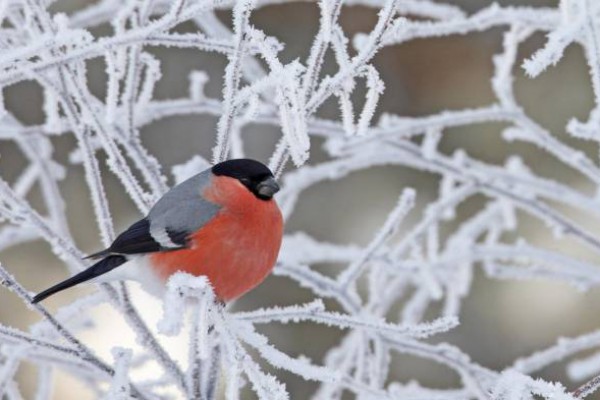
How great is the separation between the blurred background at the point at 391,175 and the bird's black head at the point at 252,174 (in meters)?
3.39

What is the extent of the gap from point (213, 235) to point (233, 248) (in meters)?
0.07

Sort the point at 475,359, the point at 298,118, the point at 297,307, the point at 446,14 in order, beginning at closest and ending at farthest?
the point at 298,118 → the point at 297,307 → the point at 446,14 → the point at 475,359

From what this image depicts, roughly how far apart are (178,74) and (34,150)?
4503 mm

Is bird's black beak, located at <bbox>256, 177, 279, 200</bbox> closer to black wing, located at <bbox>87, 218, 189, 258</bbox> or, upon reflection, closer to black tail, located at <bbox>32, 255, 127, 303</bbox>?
black wing, located at <bbox>87, 218, 189, 258</bbox>

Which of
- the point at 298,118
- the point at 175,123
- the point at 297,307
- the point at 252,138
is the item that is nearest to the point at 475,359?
the point at 252,138

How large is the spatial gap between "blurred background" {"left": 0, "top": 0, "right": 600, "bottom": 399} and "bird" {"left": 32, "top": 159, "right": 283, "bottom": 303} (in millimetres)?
3384

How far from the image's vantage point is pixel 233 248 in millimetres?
2666

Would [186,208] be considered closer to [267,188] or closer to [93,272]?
[267,188]

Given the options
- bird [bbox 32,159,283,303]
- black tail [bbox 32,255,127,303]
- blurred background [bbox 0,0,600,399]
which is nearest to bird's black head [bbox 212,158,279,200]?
bird [bbox 32,159,283,303]

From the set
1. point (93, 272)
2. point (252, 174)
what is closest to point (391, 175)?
point (252, 174)

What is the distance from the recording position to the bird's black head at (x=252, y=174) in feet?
8.86

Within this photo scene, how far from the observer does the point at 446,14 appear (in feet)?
11.4

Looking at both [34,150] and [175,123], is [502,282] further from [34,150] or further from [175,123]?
[34,150]

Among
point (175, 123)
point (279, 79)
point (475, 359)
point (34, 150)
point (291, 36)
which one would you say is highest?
point (291, 36)
